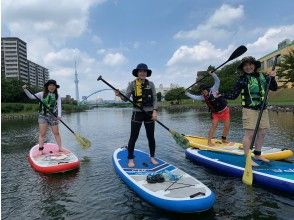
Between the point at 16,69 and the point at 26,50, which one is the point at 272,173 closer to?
the point at 16,69

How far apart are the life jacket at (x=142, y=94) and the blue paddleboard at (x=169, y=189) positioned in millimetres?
1660

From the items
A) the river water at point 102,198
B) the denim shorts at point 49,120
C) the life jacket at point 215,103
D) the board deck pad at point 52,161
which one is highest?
the life jacket at point 215,103

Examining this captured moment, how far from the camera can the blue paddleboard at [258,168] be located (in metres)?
8.09

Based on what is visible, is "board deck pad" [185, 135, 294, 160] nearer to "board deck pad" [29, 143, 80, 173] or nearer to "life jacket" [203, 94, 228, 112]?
"life jacket" [203, 94, 228, 112]

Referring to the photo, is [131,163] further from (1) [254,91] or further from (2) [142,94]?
(1) [254,91]

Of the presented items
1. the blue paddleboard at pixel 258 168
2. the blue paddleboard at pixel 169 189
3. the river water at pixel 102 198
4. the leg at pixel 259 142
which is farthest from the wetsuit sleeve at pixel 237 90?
the blue paddleboard at pixel 169 189

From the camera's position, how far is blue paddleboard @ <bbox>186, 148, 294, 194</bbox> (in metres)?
8.09

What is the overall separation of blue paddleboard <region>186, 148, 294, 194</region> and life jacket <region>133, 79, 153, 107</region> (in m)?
2.70

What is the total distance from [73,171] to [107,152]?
4.13 meters

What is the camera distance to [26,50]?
19562 cm

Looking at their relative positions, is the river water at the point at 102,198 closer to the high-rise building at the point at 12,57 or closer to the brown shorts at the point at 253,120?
the brown shorts at the point at 253,120

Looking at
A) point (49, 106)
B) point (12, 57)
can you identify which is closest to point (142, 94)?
point (49, 106)

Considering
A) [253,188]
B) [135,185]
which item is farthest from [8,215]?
[253,188]

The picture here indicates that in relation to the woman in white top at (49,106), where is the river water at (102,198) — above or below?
below
